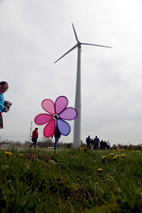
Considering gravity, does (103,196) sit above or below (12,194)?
below

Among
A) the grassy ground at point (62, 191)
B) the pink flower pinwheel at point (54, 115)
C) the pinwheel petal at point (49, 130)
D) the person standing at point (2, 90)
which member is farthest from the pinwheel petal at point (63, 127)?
the person standing at point (2, 90)

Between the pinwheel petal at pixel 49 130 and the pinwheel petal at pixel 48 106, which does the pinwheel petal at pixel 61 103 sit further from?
the pinwheel petal at pixel 49 130

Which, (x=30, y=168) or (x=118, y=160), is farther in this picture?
(x=118, y=160)

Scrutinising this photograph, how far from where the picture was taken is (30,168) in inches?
99.6

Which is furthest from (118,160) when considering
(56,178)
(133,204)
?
(133,204)

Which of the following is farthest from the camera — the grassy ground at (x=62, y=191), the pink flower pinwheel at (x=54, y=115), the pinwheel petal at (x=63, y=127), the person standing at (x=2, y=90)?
the pink flower pinwheel at (x=54, y=115)

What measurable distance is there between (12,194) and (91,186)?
4.57 feet

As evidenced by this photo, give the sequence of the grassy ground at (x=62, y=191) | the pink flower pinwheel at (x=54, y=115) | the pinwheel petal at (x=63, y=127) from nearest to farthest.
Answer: the grassy ground at (x=62, y=191) < the pinwheel petal at (x=63, y=127) < the pink flower pinwheel at (x=54, y=115)

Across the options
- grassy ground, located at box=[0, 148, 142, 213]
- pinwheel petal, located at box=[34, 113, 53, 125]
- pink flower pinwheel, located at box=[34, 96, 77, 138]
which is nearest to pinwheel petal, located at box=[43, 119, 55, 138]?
pink flower pinwheel, located at box=[34, 96, 77, 138]

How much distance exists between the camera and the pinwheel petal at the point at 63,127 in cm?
414

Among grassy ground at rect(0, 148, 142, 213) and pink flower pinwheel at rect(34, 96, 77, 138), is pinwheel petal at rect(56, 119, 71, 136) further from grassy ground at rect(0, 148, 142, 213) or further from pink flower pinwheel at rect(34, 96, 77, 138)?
grassy ground at rect(0, 148, 142, 213)

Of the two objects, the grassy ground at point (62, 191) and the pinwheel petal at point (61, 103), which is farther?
the pinwheel petal at point (61, 103)

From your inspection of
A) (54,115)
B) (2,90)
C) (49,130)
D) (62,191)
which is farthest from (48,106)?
(62,191)

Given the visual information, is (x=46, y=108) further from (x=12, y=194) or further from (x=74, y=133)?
(x=74, y=133)
